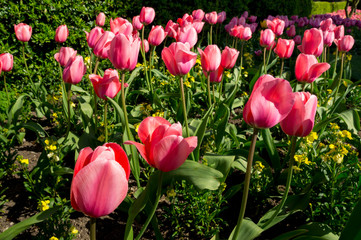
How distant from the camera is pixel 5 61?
2.66 m

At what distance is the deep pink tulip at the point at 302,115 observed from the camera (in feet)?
3.92

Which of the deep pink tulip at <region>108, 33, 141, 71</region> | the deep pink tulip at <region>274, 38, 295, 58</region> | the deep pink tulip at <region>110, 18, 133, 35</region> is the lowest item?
the deep pink tulip at <region>274, 38, 295, 58</region>

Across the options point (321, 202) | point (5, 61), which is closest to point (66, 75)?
point (5, 61)

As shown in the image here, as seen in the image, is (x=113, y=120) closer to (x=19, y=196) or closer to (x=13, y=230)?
(x=19, y=196)

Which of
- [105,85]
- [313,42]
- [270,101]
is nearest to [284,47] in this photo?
[313,42]

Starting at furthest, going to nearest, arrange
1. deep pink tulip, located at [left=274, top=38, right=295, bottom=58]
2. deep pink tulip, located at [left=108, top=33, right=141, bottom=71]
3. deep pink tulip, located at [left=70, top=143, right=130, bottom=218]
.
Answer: deep pink tulip, located at [left=274, top=38, right=295, bottom=58]
deep pink tulip, located at [left=108, top=33, right=141, bottom=71]
deep pink tulip, located at [left=70, top=143, right=130, bottom=218]

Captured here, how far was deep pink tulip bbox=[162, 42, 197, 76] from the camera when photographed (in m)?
1.81

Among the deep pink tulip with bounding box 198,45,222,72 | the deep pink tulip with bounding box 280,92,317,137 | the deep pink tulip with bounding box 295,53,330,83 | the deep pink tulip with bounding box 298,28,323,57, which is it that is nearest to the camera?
the deep pink tulip with bounding box 280,92,317,137

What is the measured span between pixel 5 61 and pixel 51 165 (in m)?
1.09

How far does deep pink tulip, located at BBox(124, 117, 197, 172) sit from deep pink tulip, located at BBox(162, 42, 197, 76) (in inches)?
31.9

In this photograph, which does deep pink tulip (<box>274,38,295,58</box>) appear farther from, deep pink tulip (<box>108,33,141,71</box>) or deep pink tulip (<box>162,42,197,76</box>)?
deep pink tulip (<box>108,33,141,71</box>)

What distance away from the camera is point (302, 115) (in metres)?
1.21

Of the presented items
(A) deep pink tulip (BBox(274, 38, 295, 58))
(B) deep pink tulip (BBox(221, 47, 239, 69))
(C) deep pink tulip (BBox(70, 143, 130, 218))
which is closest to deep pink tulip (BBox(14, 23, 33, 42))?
(B) deep pink tulip (BBox(221, 47, 239, 69))

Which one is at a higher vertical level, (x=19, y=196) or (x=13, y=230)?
(x=13, y=230)
